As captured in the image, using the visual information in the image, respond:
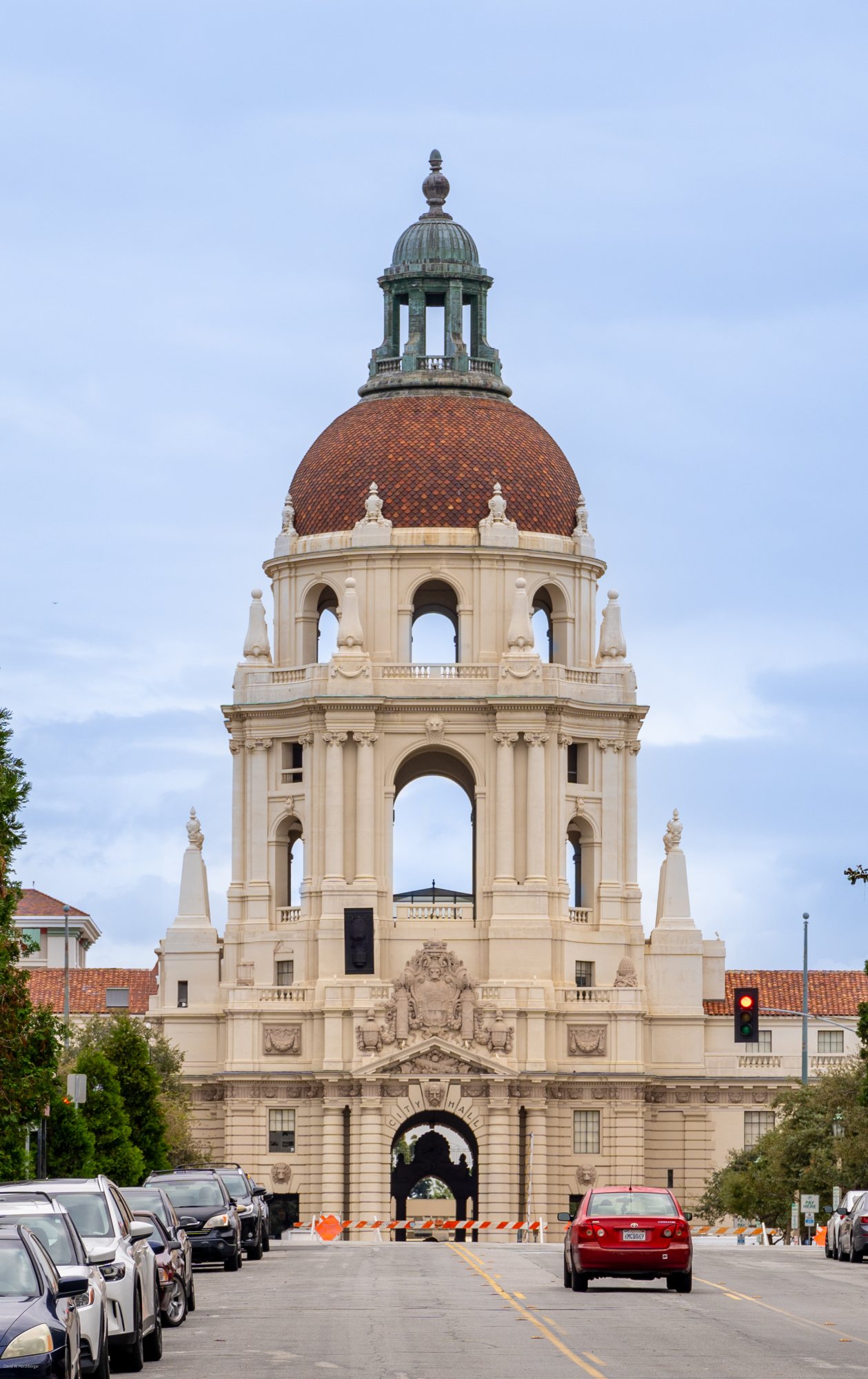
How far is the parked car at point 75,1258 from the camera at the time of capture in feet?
92.3

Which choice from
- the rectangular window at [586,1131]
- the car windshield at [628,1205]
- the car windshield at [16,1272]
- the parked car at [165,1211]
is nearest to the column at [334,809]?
the rectangular window at [586,1131]

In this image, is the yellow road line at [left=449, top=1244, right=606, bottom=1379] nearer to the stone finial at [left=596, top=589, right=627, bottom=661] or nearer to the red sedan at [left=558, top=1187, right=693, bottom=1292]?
the red sedan at [left=558, top=1187, right=693, bottom=1292]

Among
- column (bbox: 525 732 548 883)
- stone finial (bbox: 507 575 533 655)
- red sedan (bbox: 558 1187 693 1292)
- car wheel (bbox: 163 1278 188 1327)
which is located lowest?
car wheel (bbox: 163 1278 188 1327)

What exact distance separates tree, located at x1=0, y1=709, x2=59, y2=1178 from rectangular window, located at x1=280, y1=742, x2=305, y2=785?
177 ft

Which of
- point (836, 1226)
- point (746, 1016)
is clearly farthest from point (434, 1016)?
point (836, 1226)

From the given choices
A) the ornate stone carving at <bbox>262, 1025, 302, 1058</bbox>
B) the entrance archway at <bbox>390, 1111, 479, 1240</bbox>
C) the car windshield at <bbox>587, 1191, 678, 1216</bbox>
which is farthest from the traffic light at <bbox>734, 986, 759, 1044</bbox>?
the ornate stone carving at <bbox>262, 1025, 302, 1058</bbox>

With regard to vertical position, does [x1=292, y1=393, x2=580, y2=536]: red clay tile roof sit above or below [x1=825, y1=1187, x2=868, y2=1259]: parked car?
above

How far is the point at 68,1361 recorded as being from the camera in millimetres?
25469

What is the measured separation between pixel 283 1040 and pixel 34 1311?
84029 millimetres

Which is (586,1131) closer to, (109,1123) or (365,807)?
(365,807)

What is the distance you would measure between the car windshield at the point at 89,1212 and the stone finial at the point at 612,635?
84606mm

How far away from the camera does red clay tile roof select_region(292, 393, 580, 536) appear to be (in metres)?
115

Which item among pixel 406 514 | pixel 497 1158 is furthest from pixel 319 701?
pixel 497 1158

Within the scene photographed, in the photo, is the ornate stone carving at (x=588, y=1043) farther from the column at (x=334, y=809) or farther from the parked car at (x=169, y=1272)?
the parked car at (x=169, y=1272)
